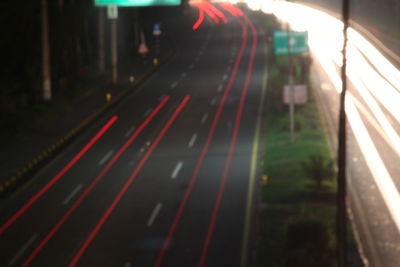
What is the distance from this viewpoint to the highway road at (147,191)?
28250 mm

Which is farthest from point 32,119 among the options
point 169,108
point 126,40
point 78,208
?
point 126,40

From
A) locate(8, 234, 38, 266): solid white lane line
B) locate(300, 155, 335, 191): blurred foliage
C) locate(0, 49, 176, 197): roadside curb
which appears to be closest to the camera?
locate(8, 234, 38, 266): solid white lane line

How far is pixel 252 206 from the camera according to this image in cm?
3225

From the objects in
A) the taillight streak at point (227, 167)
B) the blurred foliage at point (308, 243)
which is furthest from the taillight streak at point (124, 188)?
the blurred foliage at point (308, 243)

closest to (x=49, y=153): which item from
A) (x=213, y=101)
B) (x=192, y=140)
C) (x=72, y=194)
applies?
(x=72, y=194)

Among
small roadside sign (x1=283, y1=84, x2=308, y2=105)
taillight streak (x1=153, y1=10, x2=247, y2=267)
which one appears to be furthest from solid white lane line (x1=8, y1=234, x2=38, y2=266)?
small roadside sign (x1=283, y1=84, x2=308, y2=105)

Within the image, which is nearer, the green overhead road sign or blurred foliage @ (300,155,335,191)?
blurred foliage @ (300,155,335,191)

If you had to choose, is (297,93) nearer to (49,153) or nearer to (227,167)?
(227,167)

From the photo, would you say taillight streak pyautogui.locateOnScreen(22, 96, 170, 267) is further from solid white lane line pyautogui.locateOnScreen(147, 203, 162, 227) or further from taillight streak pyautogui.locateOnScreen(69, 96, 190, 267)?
solid white lane line pyautogui.locateOnScreen(147, 203, 162, 227)

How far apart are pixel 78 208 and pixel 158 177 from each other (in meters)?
5.20

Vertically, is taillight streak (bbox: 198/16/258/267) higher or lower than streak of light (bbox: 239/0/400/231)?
lower

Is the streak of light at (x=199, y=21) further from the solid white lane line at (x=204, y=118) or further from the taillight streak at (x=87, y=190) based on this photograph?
the solid white lane line at (x=204, y=118)

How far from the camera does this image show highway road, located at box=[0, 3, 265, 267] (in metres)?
28.2

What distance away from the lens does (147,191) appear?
35062mm
